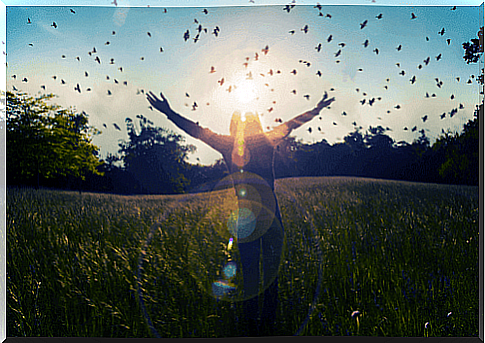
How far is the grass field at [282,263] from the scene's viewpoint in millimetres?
1836

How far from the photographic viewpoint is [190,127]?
6.23ft

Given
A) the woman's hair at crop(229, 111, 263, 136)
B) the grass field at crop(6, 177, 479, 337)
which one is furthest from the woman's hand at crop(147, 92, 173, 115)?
the grass field at crop(6, 177, 479, 337)

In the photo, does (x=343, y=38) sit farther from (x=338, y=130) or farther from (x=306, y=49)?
(x=338, y=130)

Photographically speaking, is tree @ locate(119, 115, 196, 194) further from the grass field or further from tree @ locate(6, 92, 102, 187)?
tree @ locate(6, 92, 102, 187)

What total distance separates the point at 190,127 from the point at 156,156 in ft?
1.23

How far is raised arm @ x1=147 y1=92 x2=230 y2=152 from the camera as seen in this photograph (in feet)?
6.18

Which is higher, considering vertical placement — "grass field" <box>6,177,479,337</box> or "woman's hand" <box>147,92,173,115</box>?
"woman's hand" <box>147,92,173,115</box>

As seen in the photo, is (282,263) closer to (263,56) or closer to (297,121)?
(297,121)

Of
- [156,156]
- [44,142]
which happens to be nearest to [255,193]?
[156,156]

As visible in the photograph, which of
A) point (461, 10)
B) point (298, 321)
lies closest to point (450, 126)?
point (461, 10)

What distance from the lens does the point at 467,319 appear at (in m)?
1.90

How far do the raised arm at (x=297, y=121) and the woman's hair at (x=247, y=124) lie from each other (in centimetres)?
13

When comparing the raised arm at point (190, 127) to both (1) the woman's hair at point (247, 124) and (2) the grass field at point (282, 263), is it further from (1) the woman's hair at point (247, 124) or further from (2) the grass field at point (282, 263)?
(2) the grass field at point (282, 263)

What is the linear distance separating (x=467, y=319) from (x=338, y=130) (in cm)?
182
